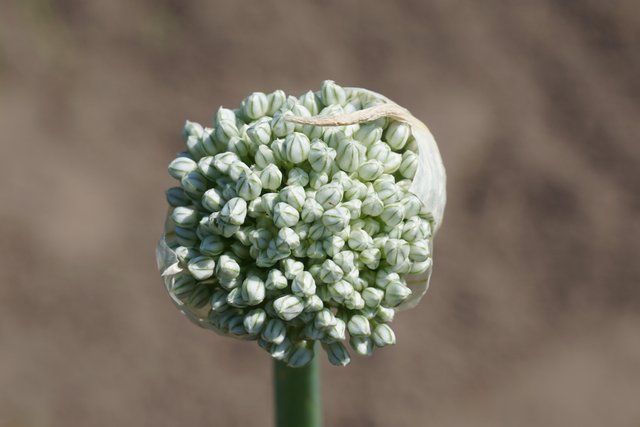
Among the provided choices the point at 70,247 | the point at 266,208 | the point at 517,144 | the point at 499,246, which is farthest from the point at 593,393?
the point at 266,208

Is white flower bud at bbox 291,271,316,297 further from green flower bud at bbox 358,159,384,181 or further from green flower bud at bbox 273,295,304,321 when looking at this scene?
green flower bud at bbox 358,159,384,181

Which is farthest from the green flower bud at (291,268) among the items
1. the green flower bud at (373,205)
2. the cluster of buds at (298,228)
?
the green flower bud at (373,205)

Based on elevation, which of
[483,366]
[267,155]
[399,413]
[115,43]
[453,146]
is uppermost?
[115,43]

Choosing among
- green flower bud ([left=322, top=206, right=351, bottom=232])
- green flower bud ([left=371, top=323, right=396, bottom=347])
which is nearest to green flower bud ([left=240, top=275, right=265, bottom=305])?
green flower bud ([left=322, top=206, right=351, bottom=232])

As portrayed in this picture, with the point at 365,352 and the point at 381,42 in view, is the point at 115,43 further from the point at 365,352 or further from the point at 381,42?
the point at 365,352

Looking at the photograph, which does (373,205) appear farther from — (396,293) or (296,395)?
(296,395)

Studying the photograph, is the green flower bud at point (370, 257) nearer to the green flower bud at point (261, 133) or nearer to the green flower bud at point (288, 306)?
the green flower bud at point (288, 306)

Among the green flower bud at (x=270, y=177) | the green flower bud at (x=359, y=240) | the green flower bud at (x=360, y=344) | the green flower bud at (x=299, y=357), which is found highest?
the green flower bud at (x=270, y=177)
